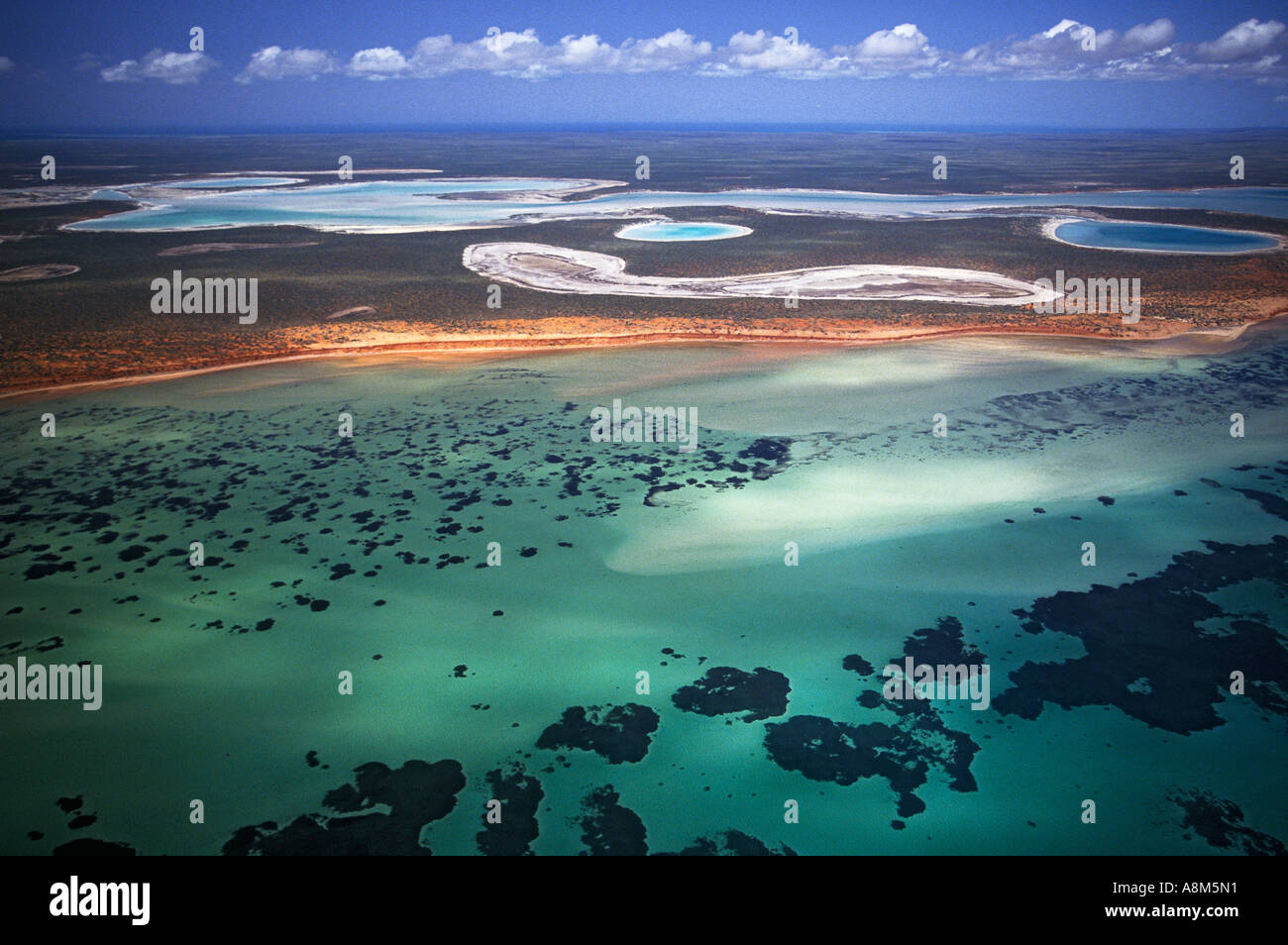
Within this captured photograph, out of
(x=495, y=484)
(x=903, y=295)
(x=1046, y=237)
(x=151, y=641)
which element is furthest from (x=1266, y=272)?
(x=151, y=641)

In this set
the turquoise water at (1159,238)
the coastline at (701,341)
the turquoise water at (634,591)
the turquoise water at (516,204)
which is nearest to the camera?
the turquoise water at (634,591)

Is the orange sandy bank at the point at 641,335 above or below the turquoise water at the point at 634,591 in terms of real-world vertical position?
above

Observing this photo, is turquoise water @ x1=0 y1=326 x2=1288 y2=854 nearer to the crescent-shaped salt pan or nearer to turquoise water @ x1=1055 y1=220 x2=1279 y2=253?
the crescent-shaped salt pan

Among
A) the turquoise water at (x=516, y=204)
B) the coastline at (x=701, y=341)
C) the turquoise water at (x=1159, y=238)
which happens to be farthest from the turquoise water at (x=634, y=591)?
the turquoise water at (x=516, y=204)

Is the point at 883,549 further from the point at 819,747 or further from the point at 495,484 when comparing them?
the point at 495,484

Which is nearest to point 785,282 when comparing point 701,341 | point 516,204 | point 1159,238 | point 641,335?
point 701,341

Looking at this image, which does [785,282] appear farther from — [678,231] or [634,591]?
[634,591]

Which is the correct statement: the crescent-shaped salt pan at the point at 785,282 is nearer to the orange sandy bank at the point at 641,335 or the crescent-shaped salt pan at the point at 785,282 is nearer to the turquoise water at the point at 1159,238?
the orange sandy bank at the point at 641,335
